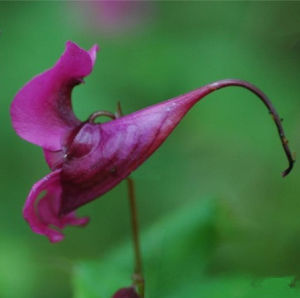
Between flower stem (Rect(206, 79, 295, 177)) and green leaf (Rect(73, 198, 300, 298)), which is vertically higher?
flower stem (Rect(206, 79, 295, 177))

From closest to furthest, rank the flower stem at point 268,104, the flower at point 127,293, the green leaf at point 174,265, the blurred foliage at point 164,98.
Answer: the flower stem at point 268,104 → the flower at point 127,293 → the green leaf at point 174,265 → the blurred foliage at point 164,98

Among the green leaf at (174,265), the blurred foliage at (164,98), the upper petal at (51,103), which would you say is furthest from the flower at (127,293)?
the blurred foliage at (164,98)

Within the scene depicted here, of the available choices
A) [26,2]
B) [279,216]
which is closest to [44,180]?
[279,216]

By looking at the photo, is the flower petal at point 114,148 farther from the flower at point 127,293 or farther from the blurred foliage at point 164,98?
the blurred foliage at point 164,98

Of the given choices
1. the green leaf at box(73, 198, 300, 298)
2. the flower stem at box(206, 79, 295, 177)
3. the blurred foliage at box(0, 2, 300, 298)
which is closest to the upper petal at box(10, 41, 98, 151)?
the flower stem at box(206, 79, 295, 177)

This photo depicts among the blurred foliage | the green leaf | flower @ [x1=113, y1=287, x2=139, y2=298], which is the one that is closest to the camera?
flower @ [x1=113, y1=287, x2=139, y2=298]

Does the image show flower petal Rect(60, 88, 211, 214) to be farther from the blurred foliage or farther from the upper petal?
the blurred foliage

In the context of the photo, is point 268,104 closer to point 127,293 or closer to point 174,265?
point 127,293

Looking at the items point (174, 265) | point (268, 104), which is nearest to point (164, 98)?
point (174, 265)
